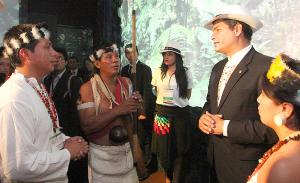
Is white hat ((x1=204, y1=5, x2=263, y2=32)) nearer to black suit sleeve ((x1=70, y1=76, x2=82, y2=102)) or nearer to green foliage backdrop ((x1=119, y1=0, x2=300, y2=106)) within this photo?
green foliage backdrop ((x1=119, y1=0, x2=300, y2=106))

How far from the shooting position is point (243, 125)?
2869mm

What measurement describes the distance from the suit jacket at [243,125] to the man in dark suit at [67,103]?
2110 millimetres

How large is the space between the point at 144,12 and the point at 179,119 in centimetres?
434

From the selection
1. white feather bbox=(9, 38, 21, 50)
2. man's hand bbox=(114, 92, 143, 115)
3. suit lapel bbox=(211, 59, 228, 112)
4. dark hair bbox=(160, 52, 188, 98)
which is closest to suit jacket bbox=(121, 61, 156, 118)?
dark hair bbox=(160, 52, 188, 98)

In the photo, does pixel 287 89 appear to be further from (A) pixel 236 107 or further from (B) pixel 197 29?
(B) pixel 197 29

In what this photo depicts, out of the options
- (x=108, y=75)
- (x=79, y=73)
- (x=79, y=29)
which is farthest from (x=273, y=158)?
(x=79, y=29)

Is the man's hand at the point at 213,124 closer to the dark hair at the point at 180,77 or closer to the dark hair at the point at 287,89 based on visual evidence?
the dark hair at the point at 287,89

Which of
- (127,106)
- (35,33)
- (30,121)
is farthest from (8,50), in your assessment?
(127,106)

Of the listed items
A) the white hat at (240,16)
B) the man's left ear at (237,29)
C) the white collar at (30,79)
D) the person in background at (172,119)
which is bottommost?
the person in background at (172,119)

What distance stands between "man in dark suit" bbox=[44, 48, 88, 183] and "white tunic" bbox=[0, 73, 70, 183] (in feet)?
6.61

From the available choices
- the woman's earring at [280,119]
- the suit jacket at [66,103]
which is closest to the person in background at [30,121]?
the woman's earring at [280,119]

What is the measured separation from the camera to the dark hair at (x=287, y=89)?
1909 mm

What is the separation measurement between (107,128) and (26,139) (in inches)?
52.0

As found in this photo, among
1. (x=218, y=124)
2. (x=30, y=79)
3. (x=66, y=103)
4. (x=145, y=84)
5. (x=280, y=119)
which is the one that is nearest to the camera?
(x=280, y=119)
